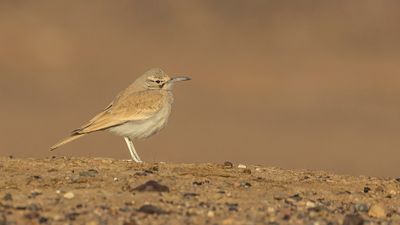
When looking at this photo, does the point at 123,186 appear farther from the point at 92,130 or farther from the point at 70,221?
the point at 92,130

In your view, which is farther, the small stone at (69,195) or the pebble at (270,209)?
the small stone at (69,195)

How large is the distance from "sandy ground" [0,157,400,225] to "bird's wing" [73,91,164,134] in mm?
1029

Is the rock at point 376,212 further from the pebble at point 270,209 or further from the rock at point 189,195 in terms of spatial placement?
the rock at point 189,195

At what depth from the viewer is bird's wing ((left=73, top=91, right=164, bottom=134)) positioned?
49.3 feet

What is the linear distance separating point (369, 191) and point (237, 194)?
2.53 m

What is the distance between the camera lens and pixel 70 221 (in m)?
9.08

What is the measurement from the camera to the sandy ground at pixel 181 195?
9508mm

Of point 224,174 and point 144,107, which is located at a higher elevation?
point 144,107

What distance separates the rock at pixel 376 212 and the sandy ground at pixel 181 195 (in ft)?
0.03

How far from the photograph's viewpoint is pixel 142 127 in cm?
1523

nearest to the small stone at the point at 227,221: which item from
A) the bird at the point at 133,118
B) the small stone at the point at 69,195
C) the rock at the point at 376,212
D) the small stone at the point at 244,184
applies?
the small stone at the point at 69,195

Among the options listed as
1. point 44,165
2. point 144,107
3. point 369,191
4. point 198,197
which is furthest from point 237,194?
point 144,107

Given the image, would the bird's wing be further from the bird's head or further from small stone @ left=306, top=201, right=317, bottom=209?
small stone @ left=306, top=201, right=317, bottom=209

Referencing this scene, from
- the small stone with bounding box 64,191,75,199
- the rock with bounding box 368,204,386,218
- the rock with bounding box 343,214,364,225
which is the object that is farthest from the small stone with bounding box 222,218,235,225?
the rock with bounding box 368,204,386,218
